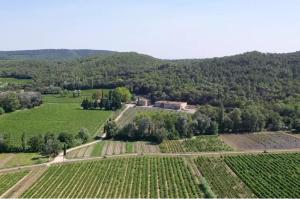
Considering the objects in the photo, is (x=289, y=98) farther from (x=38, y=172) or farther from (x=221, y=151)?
(x=38, y=172)

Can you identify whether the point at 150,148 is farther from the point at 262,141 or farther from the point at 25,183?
the point at 25,183

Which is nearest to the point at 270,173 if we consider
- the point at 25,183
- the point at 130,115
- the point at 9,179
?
the point at 25,183

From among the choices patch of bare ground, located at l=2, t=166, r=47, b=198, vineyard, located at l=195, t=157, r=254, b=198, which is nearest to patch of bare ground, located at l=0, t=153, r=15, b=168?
patch of bare ground, located at l=2, t=166, r=47, b=198

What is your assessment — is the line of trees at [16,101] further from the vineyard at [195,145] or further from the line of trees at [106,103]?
the vineyard at [195,145]

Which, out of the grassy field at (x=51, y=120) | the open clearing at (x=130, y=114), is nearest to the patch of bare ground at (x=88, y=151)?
the grassy field at (x=51, y=120)

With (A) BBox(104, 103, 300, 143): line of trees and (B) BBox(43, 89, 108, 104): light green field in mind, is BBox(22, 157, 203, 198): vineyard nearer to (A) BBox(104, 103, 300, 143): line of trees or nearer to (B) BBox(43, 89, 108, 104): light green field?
(A) BBox(104, 103, 300, 143): line of trees

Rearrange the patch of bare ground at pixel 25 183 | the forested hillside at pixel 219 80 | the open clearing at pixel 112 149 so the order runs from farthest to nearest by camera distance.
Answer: the forested hillside at pixel 219 80, the open clearing at pixel 112 149, the patch of bare ground at pixel 25 183
